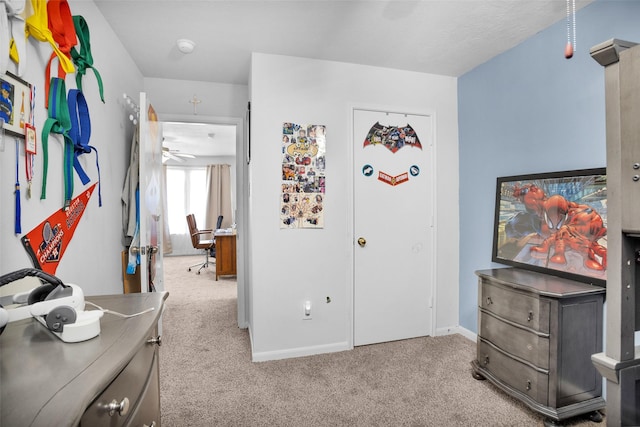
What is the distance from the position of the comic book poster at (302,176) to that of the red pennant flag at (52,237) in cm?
134

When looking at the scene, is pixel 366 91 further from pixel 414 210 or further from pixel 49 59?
pixel 49 59

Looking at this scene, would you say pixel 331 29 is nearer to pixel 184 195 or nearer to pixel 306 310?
pixel 306 310

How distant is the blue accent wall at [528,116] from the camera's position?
6.19 feet

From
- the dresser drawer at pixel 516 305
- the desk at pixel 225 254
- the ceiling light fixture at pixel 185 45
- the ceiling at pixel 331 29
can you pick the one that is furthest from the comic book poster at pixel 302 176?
the desk at pixel 225 254

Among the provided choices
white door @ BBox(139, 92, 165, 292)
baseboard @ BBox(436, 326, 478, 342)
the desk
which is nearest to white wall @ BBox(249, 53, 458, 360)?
white door @ BBox(139, 92, 165, 292)

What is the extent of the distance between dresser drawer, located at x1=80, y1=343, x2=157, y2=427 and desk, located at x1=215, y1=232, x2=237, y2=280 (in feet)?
13.7

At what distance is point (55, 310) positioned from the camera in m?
0.78

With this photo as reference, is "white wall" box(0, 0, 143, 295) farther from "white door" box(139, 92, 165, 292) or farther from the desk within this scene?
the desk

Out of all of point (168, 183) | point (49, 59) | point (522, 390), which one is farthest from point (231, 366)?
point (168, 183)

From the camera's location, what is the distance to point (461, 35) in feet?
7.39

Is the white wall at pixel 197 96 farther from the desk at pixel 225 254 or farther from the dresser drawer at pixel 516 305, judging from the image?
the dresser drawer at pixel 516 305

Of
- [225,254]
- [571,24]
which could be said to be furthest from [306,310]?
[225,254]

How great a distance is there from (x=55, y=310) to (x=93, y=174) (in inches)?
53.7

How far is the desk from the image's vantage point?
16.9 feet
